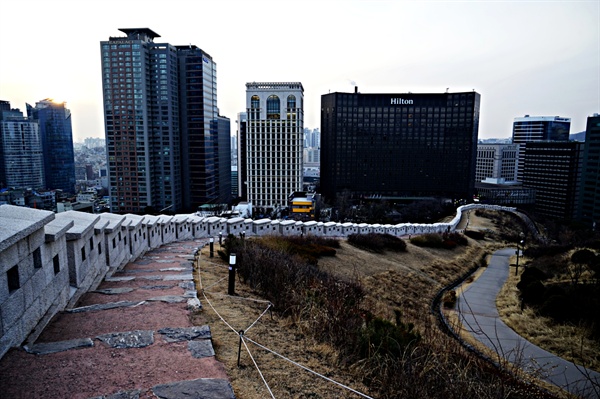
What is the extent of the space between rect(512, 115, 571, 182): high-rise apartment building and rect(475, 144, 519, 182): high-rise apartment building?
20.4m

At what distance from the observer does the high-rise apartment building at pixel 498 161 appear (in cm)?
12206

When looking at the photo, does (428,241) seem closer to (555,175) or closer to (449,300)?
(449,300)

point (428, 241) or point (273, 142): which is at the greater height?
point (273, 142)

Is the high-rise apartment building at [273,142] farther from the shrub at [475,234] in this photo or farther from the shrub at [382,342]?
the shrub at [382,342]

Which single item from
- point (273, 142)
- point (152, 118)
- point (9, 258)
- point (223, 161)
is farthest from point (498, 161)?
point (9, 258)

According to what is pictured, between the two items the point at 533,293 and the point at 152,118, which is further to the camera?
the point at 152,118

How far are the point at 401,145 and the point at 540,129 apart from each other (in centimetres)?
8731

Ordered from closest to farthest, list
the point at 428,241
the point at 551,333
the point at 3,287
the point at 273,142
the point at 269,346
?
the point at 3,287 → the point at 269,346 → the point at 551,333 → the point at 428,241 → the point at 273,142

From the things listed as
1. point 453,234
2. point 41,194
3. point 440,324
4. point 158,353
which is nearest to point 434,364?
point 158,353

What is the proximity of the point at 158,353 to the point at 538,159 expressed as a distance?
109m

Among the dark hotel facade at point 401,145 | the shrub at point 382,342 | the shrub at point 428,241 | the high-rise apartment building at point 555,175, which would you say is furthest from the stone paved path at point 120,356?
the high-rise apartment building at point 555,175

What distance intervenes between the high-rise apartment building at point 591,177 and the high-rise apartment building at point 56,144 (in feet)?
374

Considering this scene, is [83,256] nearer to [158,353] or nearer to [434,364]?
[158,353]

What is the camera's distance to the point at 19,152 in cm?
8581
